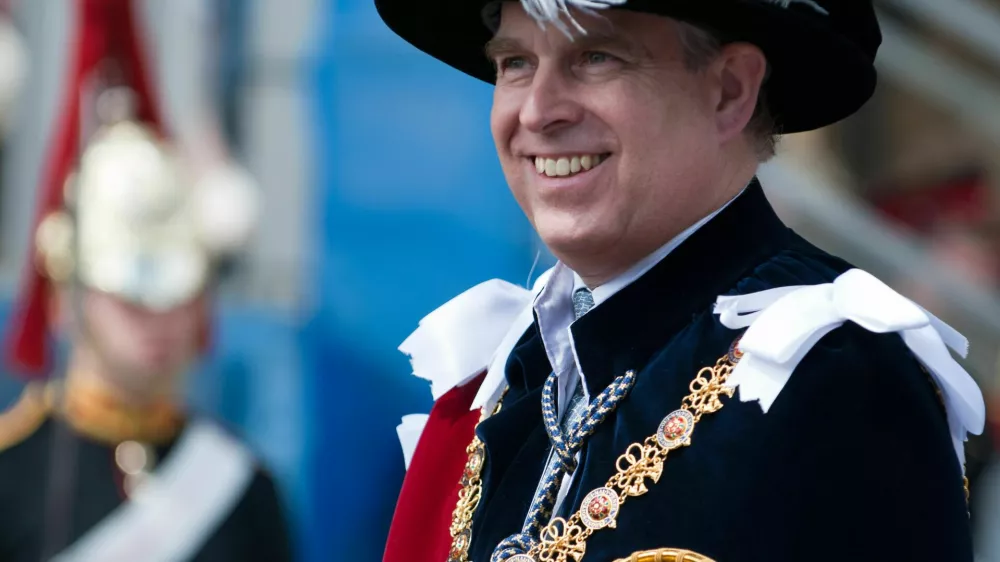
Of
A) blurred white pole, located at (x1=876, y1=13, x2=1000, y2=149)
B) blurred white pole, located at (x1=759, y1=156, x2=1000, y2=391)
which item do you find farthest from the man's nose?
blurred white pole, located at (x1=876, y1=13, x2=1000, y2=149)

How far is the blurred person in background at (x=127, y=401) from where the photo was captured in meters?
4.13

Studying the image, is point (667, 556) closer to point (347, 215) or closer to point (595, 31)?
point (595, 31)

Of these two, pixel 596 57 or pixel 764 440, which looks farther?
pixel 596 57

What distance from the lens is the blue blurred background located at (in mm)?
4035

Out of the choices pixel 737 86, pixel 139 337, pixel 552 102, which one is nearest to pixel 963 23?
pixel 139 337

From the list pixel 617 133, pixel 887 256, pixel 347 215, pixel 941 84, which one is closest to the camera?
pixel 617 133

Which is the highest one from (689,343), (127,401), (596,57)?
(596,57)

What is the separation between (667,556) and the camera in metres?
1.44

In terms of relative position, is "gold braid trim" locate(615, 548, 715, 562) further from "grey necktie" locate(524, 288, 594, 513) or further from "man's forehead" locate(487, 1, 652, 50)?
"man's forehead" locate(487, 1, 652, 50)

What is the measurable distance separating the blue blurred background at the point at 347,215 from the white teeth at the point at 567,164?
7.36ft

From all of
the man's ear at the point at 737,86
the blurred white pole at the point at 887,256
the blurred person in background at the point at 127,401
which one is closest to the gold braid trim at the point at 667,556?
the man's ear at the point at 737,86

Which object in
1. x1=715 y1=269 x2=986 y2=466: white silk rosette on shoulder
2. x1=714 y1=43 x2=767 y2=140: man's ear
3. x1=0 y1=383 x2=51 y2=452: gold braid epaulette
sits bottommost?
x1=0 y1=383 x2=51 y2=452: gold braid epaulette

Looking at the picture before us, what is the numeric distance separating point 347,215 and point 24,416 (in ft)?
3.63

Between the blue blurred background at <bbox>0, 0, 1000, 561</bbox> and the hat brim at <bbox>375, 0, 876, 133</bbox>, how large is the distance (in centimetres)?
200
